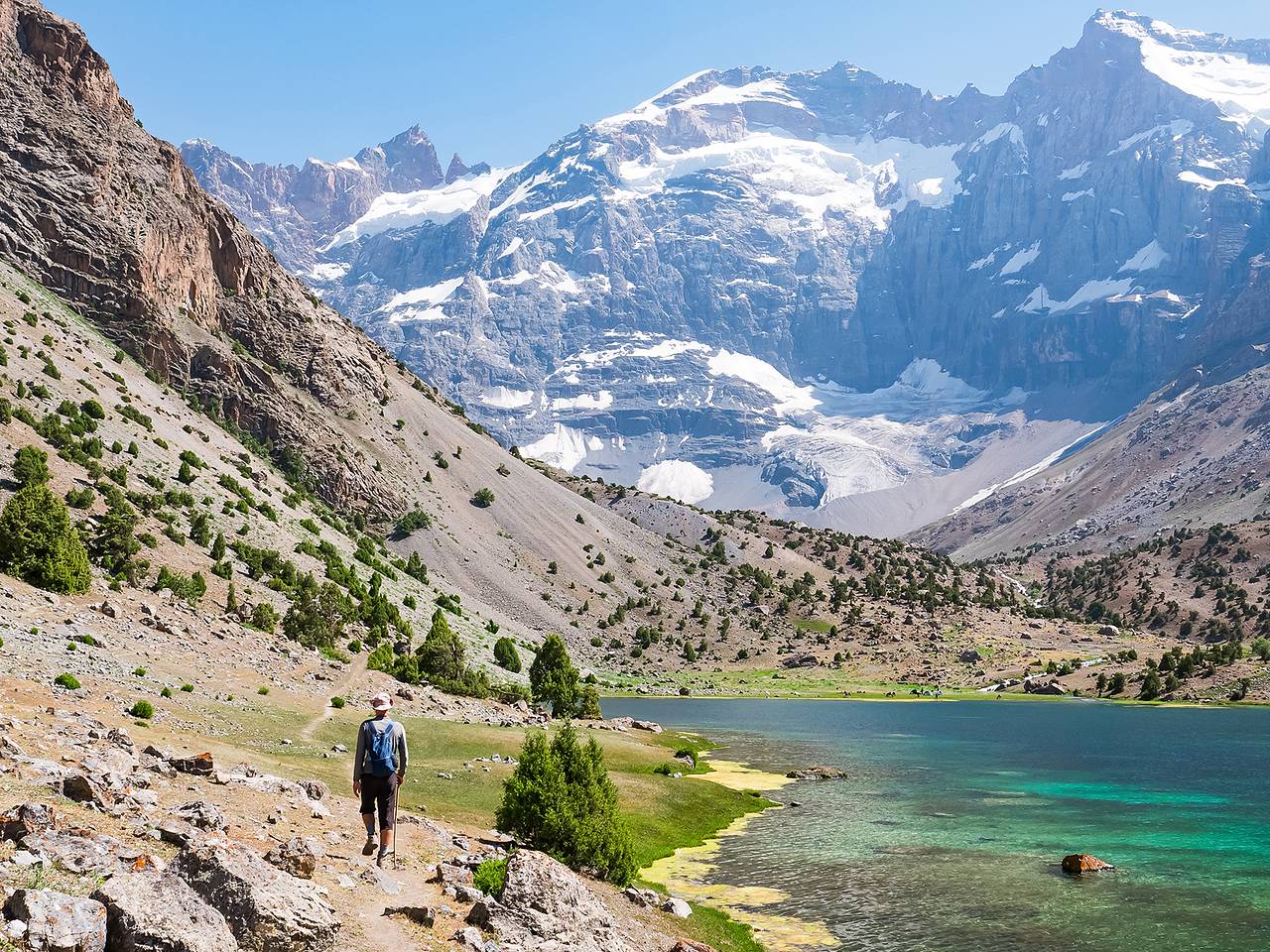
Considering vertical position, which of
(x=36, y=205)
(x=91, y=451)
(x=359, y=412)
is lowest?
(x=91, y=451)

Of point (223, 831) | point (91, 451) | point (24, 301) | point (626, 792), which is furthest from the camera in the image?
point (24, 301)

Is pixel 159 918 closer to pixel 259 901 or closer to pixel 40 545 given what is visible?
pixel 259 901

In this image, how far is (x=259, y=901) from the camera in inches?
676

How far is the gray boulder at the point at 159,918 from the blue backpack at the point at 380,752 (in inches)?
271

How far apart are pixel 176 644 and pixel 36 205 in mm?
117903

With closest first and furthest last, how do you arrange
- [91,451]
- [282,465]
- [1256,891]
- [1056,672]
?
1. [1256,891]
2. [91,451]
3. [282,465]
4. [1056,672]

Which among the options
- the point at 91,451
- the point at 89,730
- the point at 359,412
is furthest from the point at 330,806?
the point at 359,412

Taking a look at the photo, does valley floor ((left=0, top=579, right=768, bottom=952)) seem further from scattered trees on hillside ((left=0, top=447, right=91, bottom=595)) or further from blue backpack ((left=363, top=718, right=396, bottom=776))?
blue backpack ((left=363, top=718, right=396, bottom=776))

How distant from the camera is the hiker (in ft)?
76.4

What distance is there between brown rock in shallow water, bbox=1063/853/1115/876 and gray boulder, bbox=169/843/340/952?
115 feet

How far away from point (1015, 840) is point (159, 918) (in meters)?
44.4

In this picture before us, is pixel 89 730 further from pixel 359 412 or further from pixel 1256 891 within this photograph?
pixel 359 412

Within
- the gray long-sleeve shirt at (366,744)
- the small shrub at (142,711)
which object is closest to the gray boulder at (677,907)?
the gray long-sleeve shirt at (366,744)

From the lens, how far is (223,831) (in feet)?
74.0
